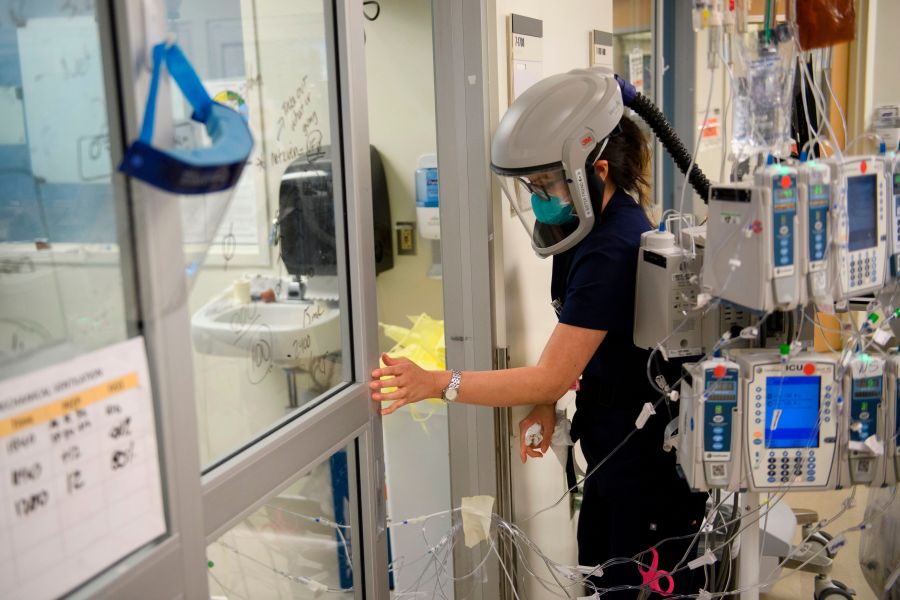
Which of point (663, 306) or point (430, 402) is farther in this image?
point (430, 402)

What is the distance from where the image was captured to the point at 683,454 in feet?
5.44

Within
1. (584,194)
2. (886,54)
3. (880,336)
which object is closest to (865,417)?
(880,336)

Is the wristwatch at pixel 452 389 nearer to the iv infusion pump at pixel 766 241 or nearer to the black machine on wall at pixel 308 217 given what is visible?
the black machine on wall at pixel 308 217

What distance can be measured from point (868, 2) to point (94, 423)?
15.8 ft

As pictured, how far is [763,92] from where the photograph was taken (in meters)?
1.60

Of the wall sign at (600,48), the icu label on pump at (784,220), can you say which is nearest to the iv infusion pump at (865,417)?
the icu label on pump at (784,220)

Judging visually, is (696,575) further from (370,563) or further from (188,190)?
(188,190)

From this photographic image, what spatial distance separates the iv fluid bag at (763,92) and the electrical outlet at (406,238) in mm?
1269

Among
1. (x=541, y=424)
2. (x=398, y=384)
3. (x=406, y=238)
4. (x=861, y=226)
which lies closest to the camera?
(x=861, y=226)

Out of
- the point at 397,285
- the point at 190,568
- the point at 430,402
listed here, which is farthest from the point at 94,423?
the point at 397,285

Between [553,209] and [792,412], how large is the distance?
0.67 meters

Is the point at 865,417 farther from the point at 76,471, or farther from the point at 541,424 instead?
the point at 76,471

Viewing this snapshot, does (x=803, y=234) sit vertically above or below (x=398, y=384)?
above

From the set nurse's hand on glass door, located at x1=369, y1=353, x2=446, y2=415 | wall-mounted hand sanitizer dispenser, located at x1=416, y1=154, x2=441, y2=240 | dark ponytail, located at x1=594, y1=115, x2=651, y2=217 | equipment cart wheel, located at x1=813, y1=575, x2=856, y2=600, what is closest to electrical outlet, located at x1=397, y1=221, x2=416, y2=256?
wall-mounted hand sanitizer dispenser, located at x1=416, y1=154, x2=441, y2=240
